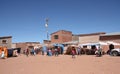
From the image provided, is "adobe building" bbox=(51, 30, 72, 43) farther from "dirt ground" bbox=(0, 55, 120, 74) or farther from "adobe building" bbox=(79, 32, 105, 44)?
"dirt ground" bbox=(0, 55, 120, 74)

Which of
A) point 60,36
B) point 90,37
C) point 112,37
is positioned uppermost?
point 60,36

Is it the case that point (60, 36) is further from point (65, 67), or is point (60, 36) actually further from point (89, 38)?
point (65, 67)

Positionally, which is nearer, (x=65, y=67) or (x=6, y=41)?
(x=65, y=67)

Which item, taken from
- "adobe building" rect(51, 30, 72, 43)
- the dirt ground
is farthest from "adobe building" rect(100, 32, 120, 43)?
the dirt ground

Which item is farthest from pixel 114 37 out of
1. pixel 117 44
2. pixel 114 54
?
pixel 114 54

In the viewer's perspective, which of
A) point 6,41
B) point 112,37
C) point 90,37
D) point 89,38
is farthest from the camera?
point 6,41

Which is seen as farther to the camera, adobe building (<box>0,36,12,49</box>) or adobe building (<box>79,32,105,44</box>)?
adobe building (<box>0,36,12,49</box>)

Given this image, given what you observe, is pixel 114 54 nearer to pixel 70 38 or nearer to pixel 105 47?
pixel 105 47

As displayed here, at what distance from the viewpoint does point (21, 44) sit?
2530 inches

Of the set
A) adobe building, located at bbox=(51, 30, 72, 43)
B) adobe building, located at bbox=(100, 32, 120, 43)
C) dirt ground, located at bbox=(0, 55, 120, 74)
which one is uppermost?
adobe building, located at bbox=(51, 30, 72, 43)

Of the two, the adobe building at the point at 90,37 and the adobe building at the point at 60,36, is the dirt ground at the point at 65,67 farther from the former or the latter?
the adobe building at the point at 60,36

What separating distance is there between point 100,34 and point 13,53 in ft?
70.3

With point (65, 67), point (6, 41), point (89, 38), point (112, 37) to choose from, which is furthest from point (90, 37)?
point (65, 67)

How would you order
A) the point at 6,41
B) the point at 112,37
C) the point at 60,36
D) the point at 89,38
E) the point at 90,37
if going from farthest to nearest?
the point at 6,41 < the point at 60,36 < the point at 89,38 < the point at 90,37 < the point at 112,37
